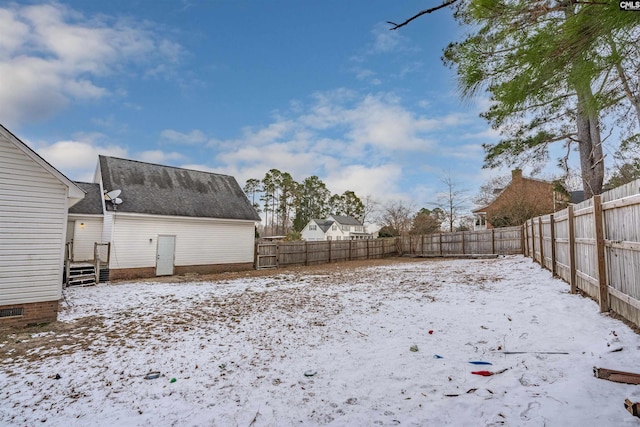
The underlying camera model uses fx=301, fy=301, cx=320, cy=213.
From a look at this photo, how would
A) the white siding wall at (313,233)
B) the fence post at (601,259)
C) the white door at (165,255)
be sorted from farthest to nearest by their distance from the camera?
the white siding wall at (313,233) → the white door at (165,255) → the fence post at (601,259)

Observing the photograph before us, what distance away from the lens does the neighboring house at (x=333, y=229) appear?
46656 mm

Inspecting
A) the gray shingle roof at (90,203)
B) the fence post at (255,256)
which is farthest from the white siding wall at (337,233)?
the gray shingle roof at (90,203)

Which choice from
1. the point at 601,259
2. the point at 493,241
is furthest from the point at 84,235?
the point at 493,241

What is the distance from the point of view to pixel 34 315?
6535 millimetres

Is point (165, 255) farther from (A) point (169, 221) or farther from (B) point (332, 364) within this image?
(B) point (332, 364)

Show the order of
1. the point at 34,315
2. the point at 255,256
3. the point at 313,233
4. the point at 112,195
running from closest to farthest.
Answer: the point at 34,315 < the point at 112,195 < the point at 255,256 < the point at 313,233

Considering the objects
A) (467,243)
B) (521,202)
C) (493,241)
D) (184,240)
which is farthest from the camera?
(521,202)

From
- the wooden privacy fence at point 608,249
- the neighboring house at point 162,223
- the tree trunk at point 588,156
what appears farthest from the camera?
the neighboring house at point 162,223

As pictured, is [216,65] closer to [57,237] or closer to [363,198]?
[57,237]

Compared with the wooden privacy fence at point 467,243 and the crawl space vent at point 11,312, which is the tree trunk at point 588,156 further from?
the crawl space vent at point 11,312

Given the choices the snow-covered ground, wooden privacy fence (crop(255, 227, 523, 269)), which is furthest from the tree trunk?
wooden privacy fence (crop(255, 227, 523, 269))

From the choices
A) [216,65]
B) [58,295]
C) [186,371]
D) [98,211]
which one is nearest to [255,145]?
[216,65]

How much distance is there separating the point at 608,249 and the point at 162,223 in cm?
1536

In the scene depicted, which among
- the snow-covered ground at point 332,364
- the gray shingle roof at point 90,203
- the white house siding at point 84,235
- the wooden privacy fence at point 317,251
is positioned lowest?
the snow-covered ground at point 332,364
